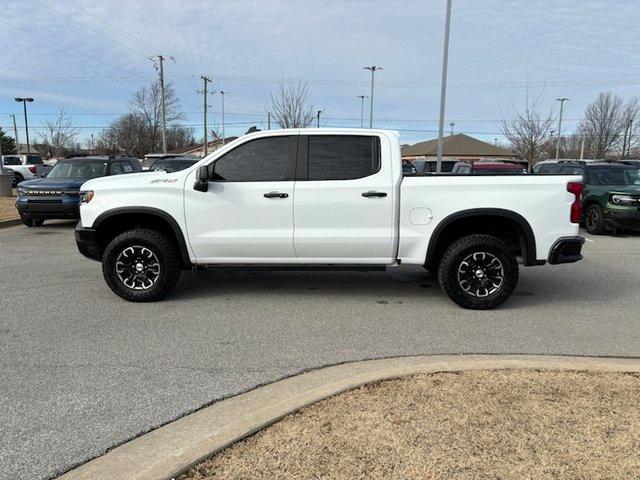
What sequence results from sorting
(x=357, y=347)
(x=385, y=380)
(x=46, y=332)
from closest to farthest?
1. (x=385, y=380)
2. (x=357, y=347)
3. (x=46, y=332)

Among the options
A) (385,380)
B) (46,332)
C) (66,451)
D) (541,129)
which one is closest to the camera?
(66,451)

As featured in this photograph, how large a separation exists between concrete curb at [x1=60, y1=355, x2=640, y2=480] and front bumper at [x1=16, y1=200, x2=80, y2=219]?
9.54m

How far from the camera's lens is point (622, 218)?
38.6 feet

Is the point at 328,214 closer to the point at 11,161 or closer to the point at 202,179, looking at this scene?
the point at 202,179

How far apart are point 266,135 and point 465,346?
3095 mm

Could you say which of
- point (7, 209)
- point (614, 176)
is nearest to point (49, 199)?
point (7, 209)

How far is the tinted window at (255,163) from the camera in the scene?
586cm

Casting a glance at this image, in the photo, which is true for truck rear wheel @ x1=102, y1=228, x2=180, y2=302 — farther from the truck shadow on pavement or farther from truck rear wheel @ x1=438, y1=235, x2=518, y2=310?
truck rear wheel @ x1=438, y1=235, x2=518, y2=310

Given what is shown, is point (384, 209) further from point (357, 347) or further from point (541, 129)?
point (541, 129)

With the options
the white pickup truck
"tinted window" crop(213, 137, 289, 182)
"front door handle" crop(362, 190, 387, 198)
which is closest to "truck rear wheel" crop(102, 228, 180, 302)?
the white pickup truck

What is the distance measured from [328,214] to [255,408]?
2731 mm

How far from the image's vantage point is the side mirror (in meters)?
5.69

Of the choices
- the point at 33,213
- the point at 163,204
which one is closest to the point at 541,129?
the point at 33,213

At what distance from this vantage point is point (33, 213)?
11828mm
